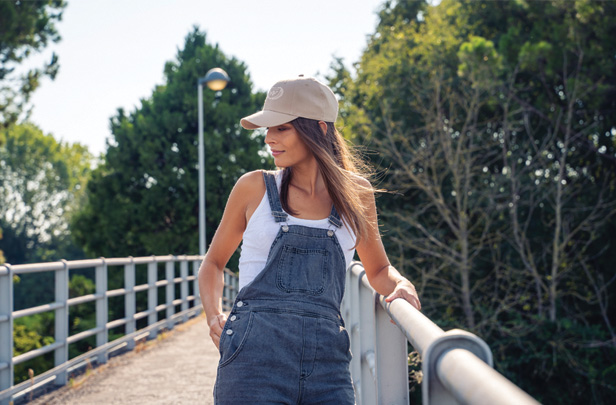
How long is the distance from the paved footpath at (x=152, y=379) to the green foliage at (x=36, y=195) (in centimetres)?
4926

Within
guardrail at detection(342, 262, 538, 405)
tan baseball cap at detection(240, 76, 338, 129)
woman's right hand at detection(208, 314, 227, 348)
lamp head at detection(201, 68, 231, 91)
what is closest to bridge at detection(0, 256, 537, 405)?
guardrail at detection(342, 262, 538, 405)

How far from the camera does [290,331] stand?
6.26 feet

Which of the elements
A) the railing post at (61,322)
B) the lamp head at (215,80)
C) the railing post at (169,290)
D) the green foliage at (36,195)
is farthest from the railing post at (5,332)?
the green foliage at (36,195)

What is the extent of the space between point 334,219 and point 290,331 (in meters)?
0.39

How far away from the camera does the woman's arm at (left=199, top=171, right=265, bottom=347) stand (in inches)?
84.6

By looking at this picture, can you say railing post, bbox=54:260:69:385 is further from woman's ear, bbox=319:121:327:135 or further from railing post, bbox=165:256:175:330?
woman's ear, bbox=319:121:327:135

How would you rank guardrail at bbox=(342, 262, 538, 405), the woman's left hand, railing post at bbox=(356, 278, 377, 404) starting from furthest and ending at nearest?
railing post at bbox=(356, 278, 377, 404), the woman's left hand, guardrail at bbox=(342, 262, 538, 405)

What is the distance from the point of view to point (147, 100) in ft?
90.1

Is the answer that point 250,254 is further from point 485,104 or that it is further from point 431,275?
point 485,104

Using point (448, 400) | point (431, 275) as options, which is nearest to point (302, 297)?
point (448, 400)

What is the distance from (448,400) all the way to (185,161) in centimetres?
2560

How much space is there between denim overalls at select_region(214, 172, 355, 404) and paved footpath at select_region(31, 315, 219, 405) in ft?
12.4

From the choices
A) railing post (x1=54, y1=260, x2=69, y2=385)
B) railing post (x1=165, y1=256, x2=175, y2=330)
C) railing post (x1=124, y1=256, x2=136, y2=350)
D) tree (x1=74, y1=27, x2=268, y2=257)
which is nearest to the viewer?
railing post (x1=54, y1=260, x2=69, y2=385)

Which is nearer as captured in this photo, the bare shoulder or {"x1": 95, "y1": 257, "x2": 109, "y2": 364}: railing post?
the bare shoulder
